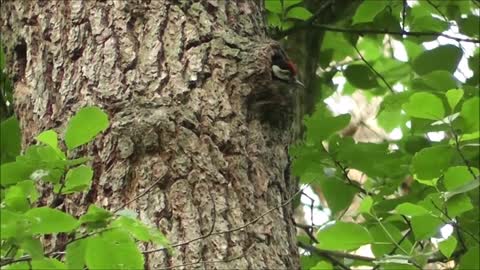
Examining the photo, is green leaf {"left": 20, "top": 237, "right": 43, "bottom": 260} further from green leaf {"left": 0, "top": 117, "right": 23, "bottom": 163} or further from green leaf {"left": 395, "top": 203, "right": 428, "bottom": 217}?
green leaf {"left": 395, "top": 203, "right": 428, "bottom": 217}

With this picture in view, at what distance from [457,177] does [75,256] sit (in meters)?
1.08

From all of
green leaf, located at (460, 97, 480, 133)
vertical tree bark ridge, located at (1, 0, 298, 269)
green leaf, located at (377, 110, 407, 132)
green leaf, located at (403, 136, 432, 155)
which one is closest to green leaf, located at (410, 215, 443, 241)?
green leaf, located at (460, 97, 480, 133)

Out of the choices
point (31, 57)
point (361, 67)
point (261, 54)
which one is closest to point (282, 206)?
point (261, 54)

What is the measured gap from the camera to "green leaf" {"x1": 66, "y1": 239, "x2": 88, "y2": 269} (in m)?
1.09

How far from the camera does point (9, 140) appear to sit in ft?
6.43

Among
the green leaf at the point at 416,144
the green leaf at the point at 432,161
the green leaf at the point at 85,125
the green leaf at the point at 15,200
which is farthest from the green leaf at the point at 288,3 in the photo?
the green leaf at the point at 15,200

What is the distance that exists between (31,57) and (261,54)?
0.47m

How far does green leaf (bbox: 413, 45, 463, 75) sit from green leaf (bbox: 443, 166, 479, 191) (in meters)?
0.69

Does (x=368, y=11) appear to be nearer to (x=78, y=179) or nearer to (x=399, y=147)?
(x=399, y=147)

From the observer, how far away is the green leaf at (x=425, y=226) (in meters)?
1.91

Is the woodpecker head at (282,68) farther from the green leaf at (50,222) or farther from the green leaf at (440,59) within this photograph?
the green leaf at (440,59)

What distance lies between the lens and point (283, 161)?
5.38 ft

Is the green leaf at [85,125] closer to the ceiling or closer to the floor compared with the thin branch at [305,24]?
closer to the floor

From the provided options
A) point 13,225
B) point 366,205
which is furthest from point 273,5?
point 13,225
